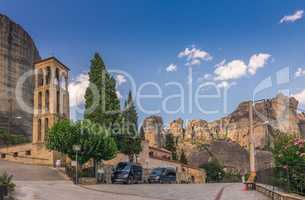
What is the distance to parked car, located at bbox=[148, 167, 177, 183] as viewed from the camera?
138ft

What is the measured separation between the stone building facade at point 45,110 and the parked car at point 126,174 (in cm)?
1781

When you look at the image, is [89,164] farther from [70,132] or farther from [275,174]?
[275,174]

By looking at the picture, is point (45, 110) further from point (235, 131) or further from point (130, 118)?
point (235, 131)

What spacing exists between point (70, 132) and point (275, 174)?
74.1ft

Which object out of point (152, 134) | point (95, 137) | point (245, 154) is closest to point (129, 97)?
point (95, 137)

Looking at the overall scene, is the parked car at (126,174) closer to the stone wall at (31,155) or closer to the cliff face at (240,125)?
the stone wall at (31,155)

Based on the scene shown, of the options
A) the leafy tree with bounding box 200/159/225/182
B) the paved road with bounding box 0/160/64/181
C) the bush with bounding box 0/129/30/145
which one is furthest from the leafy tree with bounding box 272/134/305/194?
the leafy tree with bounding box 200/159/225/182

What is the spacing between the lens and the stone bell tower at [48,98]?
55.8 metres

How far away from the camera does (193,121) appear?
171 metres

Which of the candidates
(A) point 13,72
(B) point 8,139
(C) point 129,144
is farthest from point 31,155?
(A) point 13,72

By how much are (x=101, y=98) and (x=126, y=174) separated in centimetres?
1366

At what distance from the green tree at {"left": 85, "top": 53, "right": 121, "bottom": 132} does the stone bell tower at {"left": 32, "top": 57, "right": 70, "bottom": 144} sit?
34.8ft

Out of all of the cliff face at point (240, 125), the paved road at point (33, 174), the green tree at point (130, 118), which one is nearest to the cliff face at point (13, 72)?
the green tree at point (130, 118)

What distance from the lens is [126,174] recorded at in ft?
117
